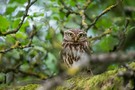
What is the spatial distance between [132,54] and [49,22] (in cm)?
358

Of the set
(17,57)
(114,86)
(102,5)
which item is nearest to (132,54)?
(114,86)

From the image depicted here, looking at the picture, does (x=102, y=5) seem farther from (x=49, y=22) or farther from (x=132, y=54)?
(x=132, y=54)

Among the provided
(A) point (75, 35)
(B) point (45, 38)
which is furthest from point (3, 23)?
(B) point (45, 38)

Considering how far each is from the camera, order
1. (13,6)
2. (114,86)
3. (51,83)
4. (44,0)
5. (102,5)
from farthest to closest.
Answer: (102,5) → (44,0) → (13,6) → (114,86) → (51,83)

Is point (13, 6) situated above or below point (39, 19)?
above

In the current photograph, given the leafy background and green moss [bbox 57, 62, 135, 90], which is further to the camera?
the leafy background

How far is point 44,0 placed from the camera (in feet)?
14.0

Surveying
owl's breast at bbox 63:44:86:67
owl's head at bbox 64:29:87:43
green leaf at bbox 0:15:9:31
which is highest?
green leaf at bbox 0:15:9:31

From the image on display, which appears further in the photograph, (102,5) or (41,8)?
(102,5)

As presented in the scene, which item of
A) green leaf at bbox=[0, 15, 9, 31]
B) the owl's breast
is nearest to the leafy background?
the owl's breast

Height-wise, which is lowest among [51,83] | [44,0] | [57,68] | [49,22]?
[57,68]

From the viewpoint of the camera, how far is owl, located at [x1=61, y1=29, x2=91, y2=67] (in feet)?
12.2

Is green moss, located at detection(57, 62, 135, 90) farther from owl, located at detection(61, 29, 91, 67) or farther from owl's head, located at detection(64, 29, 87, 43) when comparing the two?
owl's head, located at detection(64, 29, 87, 43)

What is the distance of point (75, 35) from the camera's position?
4.18 m
